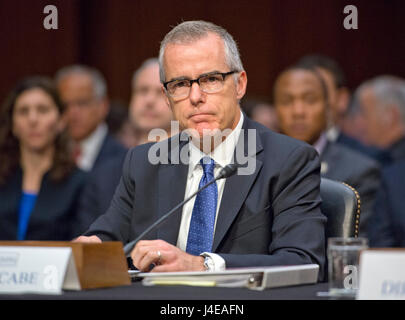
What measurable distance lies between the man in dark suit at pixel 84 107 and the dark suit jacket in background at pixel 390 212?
2.79 meters

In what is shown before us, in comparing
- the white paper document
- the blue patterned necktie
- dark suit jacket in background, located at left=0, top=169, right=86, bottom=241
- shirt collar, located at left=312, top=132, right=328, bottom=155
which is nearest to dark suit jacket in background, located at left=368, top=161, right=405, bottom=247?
shirt collar, located at left=312, top=132, right=328, bottom=155

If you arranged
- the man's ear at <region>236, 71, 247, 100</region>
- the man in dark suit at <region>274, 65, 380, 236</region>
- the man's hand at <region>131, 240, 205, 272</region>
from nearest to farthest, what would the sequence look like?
the man's hand at <region>131, 240, 205, 272</region> → the man's ear at <region>236, 71, 247, 100</region> → the man in dark suit at <region>274, 65, 380, 236</region>

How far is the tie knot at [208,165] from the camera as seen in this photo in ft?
8.56

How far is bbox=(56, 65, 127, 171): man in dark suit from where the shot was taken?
6625mm

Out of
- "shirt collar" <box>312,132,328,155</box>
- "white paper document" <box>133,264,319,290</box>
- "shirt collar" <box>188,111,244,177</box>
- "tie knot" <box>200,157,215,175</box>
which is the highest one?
"shirt collar" <box>188,111,244,177</box>

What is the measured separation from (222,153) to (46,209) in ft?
7.41

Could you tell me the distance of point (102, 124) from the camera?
6.71 meters

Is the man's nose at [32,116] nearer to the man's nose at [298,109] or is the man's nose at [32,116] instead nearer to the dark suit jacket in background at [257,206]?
the man's nose at [298,109]

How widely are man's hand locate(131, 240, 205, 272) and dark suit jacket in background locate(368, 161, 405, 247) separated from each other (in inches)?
98.2

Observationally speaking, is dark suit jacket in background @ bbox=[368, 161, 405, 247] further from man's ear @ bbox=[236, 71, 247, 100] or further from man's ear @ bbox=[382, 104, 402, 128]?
man's ear @ bbox=[236, 71, 247, 100]

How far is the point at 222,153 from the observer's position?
2674 millimetres
